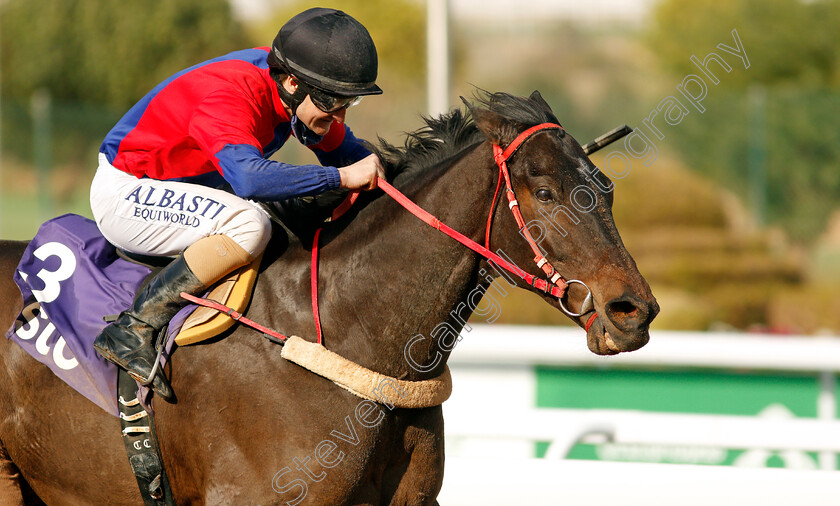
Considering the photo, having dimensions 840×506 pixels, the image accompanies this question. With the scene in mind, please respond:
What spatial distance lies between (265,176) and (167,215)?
17.3 inches

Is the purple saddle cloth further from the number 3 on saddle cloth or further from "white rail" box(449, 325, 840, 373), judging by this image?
"white rail" box(449, 325, 840, 373)

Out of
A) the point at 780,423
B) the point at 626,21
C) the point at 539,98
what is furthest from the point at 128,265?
the point at 626,21

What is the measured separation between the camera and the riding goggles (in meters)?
2.74

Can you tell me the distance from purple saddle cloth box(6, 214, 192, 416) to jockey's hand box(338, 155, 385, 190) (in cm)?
79

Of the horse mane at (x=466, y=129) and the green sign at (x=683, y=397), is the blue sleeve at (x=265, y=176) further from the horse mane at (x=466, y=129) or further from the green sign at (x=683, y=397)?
the green sign at (x=683, y=397)

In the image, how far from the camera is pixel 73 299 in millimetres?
2885

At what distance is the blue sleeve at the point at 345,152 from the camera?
3.26 metres

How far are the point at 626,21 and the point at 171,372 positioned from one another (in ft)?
124

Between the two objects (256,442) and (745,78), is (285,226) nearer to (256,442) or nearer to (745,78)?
(256,442)

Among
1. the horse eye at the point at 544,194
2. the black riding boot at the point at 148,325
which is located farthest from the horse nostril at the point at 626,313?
the black riding boot at the point at 148,325

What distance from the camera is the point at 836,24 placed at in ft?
70.4

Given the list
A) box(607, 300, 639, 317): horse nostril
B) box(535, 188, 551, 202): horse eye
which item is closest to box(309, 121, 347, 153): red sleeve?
box(535, 188, 551, 202): horse eye

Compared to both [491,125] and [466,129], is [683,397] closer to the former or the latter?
[466,129]

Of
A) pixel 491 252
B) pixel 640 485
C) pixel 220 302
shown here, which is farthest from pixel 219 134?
pixel 640 485
